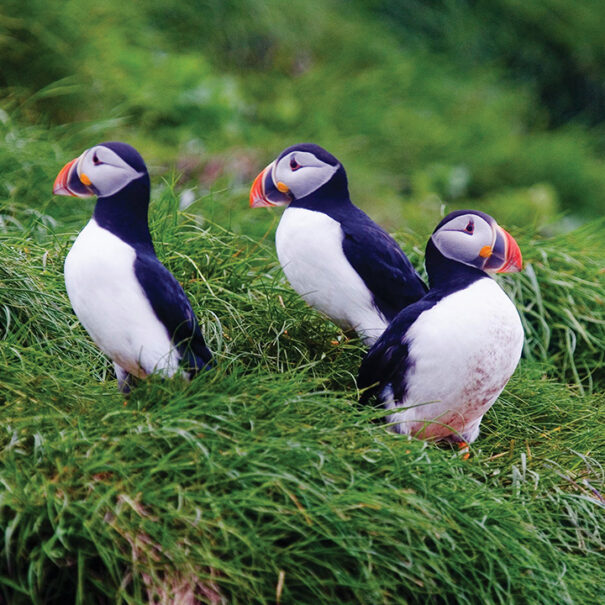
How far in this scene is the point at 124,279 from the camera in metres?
2.54

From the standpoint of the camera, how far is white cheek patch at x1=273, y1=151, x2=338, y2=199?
3.06 m


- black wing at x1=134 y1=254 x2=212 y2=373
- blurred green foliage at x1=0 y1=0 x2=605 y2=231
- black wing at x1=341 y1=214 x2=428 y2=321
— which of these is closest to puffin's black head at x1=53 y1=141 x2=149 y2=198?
black wing at x1=134 y1=254 x2=212 y2=373

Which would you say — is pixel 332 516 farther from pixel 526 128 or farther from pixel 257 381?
pixel 526 128

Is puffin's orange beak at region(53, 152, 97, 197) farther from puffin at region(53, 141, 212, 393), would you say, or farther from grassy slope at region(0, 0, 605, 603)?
grassy slope at region(0, 0, 605, 603)

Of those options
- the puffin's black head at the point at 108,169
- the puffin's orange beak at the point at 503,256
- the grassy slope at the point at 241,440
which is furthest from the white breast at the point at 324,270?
the puffin's black head at the point at 108,169

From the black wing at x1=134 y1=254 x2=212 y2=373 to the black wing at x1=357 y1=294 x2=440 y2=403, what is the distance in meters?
0.50

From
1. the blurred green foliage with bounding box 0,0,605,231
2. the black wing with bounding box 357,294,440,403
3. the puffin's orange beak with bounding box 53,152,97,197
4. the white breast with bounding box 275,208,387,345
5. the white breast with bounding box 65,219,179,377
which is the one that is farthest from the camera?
the blurred green foliage with bounding box 0,0,605,231

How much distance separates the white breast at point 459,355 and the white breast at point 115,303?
691 mm

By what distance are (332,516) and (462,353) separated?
0.62 m

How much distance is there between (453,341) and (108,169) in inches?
41.5

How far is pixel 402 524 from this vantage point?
2361mm

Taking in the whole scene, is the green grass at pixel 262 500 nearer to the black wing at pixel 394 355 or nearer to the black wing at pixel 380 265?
the black wing at pixel 394 355

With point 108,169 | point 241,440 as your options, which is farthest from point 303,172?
point 241,440

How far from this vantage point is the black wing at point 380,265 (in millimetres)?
3055
